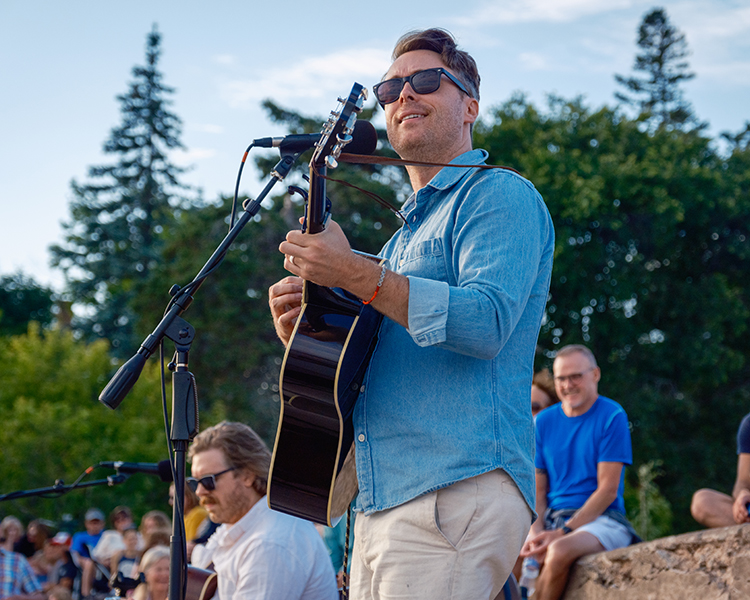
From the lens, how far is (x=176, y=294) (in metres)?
2.61

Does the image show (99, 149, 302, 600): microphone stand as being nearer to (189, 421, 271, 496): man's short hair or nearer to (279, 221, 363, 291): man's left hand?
(279, 221, 363, 291): man's left hand

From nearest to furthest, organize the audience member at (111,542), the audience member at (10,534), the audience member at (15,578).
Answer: the audience member at (15,578)
the audience member at (111,542)
the audience member at (10,534)

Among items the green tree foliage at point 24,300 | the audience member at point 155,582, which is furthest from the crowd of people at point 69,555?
the green tree foliage at point 24,300

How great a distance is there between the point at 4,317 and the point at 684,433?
2838 centimetres

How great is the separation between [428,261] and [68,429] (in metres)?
17.3

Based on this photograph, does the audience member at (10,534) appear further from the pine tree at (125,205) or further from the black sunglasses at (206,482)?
the pine tree at (125,205)

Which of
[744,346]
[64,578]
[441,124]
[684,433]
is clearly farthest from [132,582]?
[744,346]

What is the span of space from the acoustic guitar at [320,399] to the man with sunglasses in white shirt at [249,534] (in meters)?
1.46

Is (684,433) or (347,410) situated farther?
(684,433)

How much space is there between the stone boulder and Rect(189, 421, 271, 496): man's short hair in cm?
180

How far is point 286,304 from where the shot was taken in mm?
2369

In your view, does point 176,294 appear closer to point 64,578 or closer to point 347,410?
point 347,410

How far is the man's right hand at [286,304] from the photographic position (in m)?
2.34

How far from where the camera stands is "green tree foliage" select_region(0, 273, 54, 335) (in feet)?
116
